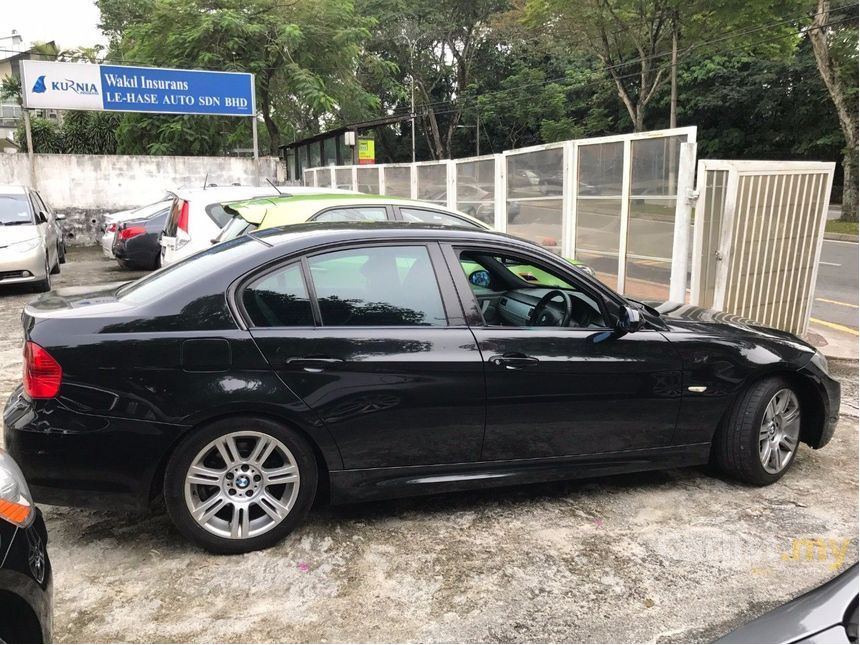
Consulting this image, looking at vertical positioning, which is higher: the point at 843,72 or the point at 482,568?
the point at 843,72

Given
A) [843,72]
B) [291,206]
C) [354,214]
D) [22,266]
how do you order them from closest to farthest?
1. [291,206]
2. [354,214]
3. [22,266]
4. [843,72]

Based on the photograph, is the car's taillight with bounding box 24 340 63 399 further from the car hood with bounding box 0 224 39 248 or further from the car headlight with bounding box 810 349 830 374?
the car hood with bounding box 0 224 39 248

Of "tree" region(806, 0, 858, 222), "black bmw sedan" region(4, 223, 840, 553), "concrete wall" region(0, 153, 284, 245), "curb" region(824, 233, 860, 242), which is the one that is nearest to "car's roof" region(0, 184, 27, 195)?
"concrete wall" region(0, 153, 284, 245)

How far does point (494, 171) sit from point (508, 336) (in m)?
7.39

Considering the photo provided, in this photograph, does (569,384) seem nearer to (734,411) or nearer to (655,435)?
(655,435)

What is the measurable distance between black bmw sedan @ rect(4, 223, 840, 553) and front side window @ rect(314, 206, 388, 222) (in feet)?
8.71

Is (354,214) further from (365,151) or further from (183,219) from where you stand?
(365,151)

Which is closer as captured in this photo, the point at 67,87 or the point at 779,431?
the point at 779,431

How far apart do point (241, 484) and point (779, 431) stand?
9.91 ft

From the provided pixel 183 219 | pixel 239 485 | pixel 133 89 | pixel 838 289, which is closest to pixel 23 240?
pixel 183 219

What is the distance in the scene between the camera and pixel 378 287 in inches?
136

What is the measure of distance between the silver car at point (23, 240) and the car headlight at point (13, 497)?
30.1ft

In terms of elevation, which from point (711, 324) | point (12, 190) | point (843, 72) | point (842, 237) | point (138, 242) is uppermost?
point (843, 72)

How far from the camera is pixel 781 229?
7.18m
